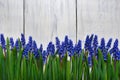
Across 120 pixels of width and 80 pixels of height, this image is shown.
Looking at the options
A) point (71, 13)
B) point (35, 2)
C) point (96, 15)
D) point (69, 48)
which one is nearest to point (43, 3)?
point (35, 2)

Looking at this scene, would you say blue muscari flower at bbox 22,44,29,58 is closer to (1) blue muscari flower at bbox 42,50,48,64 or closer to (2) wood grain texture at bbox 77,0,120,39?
(1) blue muscari flower at bbox 42,50,48,64

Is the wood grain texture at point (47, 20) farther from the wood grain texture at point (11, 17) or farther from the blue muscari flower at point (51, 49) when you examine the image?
the blue muscari flower at point (51, 49)

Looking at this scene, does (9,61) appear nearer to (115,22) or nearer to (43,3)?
(43,3)

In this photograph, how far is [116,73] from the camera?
4.20 feet

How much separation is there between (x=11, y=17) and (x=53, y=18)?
262 mm

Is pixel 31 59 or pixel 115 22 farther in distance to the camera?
pixel 115 22

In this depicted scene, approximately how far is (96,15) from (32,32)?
424 mm

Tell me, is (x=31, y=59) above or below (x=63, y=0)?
below

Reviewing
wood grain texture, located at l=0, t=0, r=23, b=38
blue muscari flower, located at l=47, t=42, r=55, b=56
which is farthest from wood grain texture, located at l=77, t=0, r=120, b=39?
blue muscari flower, located at l=47, t=42, r=55, b=56

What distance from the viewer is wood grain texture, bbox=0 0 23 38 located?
2.19 meters

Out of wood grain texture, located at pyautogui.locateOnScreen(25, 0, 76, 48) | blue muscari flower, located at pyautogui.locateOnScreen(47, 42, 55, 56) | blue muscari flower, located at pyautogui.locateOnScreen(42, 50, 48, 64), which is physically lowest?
blue muscari flower, located at pyautogui.locateOnScreen(42, 50, 48, 64)

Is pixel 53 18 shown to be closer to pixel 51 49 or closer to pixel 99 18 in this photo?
pixel 99 18

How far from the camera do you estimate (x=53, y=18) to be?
2.21m

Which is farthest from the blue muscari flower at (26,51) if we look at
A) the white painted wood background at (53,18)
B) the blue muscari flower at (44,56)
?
the white painted wood background at (53,18)
